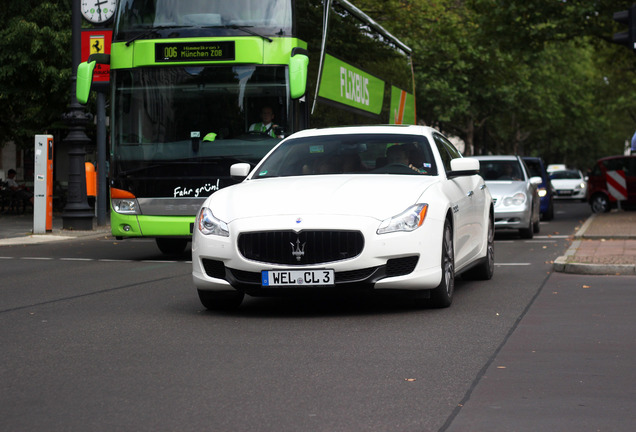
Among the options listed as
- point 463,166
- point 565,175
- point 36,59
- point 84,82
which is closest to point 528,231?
point 84,82

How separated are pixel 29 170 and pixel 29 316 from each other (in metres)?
36.0

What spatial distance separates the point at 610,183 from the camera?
31094 millimetres

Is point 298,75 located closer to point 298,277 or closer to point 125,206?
point 125,206

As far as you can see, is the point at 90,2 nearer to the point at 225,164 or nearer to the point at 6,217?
the point at 6,217

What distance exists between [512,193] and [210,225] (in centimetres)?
1272

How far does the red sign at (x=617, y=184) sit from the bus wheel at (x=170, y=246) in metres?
17.5

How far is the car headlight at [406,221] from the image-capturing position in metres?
8.32

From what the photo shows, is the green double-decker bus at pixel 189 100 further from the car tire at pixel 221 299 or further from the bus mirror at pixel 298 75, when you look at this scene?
the car tire at pixel 221 299

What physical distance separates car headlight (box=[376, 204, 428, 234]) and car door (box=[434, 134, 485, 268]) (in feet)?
3.08

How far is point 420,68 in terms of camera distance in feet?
153

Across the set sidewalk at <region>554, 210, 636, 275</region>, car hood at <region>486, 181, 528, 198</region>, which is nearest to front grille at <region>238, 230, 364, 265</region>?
sidewalk at <region>554, 210, 636, 275</region>

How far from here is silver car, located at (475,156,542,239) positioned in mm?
20062

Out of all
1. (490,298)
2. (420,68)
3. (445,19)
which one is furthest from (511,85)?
(490,298)

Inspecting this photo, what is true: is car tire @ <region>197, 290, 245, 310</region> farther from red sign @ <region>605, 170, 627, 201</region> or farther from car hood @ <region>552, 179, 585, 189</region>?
car hood @ <region>552, 179, 585, 189</region>
